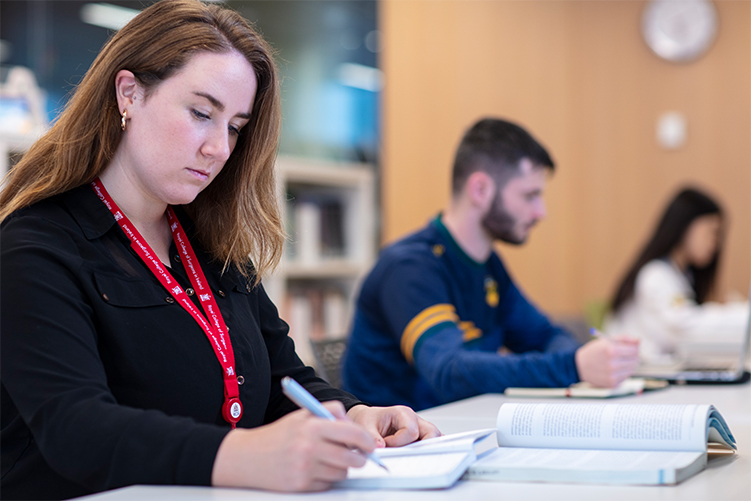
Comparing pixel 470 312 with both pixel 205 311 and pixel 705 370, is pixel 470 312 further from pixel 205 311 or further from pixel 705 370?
pixel 205 311

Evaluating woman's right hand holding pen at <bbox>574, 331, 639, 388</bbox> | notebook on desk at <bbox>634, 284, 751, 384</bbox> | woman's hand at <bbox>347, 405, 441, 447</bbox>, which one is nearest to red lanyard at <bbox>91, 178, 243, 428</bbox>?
woman's hand at <bbox>347, 405, 441, 447</bbox>

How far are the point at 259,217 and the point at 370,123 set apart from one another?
2.78 m

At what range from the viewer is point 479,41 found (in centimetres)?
454

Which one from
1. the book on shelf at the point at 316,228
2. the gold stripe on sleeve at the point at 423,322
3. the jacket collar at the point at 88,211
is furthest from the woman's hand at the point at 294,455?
the book on shelf at the point at 316,228

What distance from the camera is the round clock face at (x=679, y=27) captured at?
15.8 ft

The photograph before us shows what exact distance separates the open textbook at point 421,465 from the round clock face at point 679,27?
4456mm

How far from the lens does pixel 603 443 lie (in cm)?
112

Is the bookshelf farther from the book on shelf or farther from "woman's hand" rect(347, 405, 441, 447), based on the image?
"woman's hand" rect(347, 405, 441, 447)

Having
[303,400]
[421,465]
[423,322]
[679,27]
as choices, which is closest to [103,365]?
[303,400]

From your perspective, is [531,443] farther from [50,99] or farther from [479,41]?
[479,41]

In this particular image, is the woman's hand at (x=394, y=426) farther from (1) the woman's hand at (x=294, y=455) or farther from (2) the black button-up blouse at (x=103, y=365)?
(1) the woman's hand at (x=294, y=455)

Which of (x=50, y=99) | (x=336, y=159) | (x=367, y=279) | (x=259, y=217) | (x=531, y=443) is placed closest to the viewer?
(x=531, y=443)

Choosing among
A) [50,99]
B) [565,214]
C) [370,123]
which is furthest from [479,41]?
[50,99]

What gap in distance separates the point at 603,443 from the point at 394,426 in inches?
12.0
